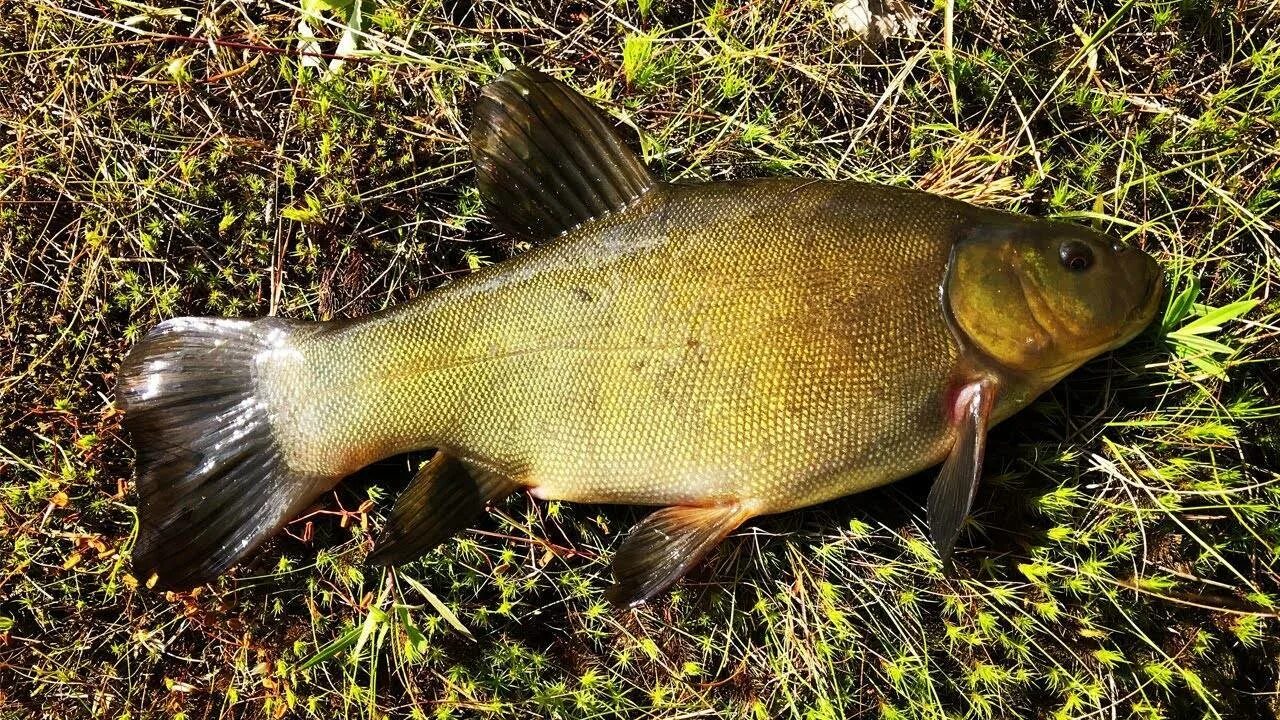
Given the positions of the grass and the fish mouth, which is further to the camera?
the grass

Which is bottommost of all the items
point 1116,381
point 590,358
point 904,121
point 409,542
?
point 409,542

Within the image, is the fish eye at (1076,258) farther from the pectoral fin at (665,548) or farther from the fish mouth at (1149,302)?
the pectoral fin at (665,548)

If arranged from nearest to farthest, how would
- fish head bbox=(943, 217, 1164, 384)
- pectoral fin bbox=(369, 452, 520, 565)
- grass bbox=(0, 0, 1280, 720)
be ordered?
fish head bbox=(943, 217, 1164, 384)
pectoral fin bbox=(369, 452, 520, 565)
grass bbox=(0, 0, 1280, 720)

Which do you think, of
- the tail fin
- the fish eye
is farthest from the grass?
the fish eye

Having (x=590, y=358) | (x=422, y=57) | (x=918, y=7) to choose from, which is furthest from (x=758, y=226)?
(x=422, y=57)

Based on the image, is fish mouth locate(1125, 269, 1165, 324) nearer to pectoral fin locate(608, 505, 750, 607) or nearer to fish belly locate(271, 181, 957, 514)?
fish belly locate(271, 181, 957, 514)

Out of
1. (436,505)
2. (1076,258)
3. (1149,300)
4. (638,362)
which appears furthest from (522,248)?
(1149,300)

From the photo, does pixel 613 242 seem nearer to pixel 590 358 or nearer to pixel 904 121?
pixel 590 358

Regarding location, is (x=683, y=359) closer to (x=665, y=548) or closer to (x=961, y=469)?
(x=665, y=548)
